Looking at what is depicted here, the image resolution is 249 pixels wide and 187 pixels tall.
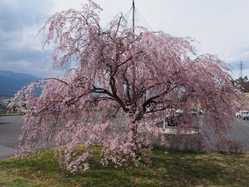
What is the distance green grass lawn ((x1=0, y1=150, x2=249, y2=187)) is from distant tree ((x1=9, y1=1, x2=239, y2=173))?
0.43m

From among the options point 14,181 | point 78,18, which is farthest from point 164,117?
point 14,181

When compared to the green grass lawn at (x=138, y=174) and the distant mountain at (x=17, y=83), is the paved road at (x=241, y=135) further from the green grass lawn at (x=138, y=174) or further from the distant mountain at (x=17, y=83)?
the distant mountain at (x=17, y=83)

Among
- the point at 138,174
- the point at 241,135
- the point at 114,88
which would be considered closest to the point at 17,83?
the point at 114,88

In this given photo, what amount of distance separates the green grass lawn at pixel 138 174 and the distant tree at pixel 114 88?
430mm

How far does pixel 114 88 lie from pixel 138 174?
8.64ft

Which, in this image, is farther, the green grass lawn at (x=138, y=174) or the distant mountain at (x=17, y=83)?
the distant mountain at (x=17, y=83)

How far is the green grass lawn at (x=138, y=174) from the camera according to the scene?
874 cm

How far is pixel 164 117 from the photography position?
11.0 metres

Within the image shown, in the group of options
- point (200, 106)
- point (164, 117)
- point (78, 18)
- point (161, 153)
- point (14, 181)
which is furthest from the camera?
point (161, 153)

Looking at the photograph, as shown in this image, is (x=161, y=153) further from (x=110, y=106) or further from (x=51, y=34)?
(x=51, y=34)

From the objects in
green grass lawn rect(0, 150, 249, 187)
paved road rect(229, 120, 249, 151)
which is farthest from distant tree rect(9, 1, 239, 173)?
paved road rect(229, 120, 249, 151)

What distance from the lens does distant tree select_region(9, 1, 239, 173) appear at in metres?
9.07

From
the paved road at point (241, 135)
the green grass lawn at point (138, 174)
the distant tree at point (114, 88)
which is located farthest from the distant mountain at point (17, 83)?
the paved road at point (241, 135)

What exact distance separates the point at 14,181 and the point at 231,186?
533 centimetres
